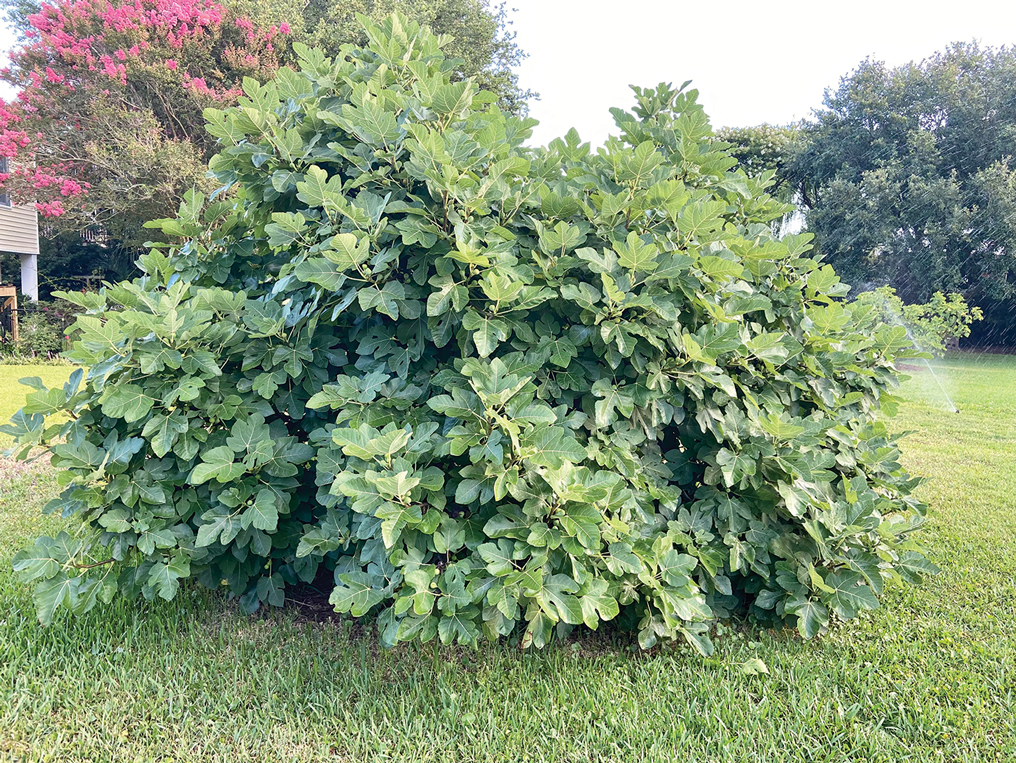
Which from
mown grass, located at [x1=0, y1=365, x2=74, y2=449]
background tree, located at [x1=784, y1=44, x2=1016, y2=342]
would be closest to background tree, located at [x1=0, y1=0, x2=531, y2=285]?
mown grass, located at [x1=0, y1=365, x2=74, y2=449]

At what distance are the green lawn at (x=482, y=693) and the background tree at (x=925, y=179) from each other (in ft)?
63.4

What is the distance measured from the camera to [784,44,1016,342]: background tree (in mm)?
18688

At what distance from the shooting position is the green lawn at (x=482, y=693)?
6.46ft

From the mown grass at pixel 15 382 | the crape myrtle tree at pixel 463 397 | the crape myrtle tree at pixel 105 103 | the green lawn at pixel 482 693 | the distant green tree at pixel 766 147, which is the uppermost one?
the distant green tree at pixel 766 147

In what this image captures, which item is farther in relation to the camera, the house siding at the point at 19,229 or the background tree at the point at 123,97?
the house siding at the point at 19,229

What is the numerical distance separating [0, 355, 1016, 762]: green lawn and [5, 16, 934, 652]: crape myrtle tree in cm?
19

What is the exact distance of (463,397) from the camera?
2.02 metres

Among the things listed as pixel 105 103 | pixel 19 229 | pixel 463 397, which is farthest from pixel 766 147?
pixel 463 397

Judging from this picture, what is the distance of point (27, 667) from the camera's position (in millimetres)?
2348

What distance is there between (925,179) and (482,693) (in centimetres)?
2218

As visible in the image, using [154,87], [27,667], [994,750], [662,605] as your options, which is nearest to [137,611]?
[27,667]

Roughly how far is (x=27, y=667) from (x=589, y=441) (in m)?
2.19

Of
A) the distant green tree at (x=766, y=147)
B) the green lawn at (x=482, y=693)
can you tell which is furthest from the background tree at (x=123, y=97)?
the green lawn at (x=482, y=693)

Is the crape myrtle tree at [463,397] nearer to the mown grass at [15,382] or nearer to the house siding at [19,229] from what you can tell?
the mown grass at [15,382]
